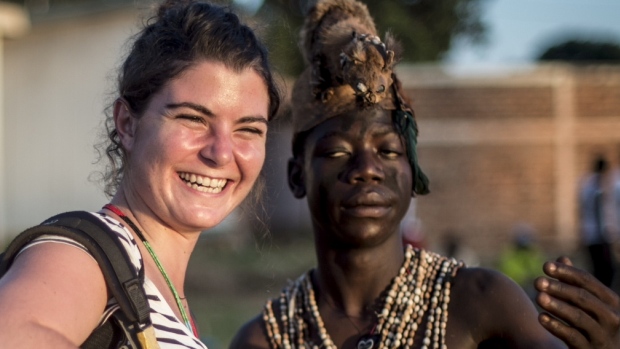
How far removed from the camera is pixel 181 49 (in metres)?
2.46

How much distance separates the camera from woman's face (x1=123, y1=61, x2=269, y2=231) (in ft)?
7.88

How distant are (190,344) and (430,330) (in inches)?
41.3

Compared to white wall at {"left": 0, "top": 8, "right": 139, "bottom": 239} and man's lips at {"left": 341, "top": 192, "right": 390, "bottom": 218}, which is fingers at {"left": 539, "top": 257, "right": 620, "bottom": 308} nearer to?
man's lips at {"left": 341, "top": 192, "right": 390, "bottom": 218}

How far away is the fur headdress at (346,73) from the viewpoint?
3076mm

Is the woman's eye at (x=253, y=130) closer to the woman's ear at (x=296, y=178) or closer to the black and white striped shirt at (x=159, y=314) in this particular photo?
the black and white striped shirt at (x=159, y=314)

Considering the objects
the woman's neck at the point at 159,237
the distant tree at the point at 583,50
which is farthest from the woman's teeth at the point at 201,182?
the distant tree at the point at 583,50

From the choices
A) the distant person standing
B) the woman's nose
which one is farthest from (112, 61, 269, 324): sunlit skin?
the distant person standing

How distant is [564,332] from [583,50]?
4196 cm

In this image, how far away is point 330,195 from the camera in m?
3.12

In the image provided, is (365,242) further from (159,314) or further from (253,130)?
(159,314)

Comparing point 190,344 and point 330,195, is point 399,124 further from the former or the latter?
point 190,344

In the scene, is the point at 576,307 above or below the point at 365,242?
below

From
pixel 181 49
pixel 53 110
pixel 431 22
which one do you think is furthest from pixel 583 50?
pixel 181 49

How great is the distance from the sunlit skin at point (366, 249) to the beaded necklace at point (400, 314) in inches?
1.3
